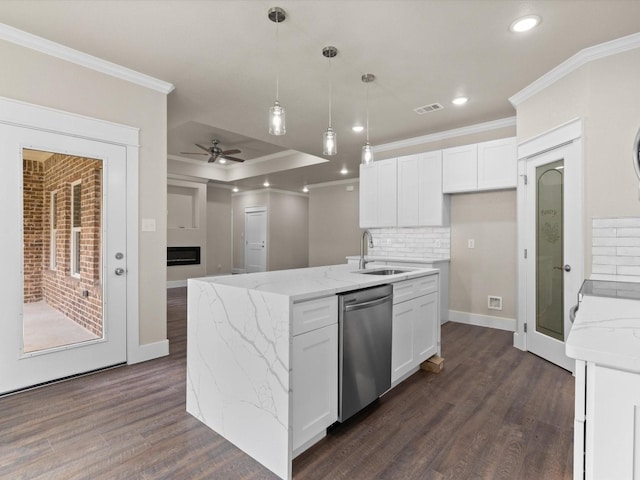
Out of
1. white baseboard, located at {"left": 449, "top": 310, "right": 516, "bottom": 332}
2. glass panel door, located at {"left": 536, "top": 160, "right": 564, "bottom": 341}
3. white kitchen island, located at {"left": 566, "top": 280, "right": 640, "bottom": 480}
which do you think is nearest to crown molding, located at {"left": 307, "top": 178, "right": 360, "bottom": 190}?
white baseboard, located at {"left": 449, "top": 310, "right": 516, "bottom": 332}

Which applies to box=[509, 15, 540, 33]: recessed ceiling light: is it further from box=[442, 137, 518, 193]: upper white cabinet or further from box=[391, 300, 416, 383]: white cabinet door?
box=[391, 300, 416, 383]: white cabinet door

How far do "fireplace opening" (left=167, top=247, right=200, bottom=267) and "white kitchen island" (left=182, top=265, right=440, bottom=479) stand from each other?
6282 millimetres

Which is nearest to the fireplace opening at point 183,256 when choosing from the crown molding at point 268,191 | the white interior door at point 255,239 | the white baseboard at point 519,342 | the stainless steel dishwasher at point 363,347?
the white interior door at point 255,239

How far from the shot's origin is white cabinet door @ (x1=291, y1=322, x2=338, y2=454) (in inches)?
68.1

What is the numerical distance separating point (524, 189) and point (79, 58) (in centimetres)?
439

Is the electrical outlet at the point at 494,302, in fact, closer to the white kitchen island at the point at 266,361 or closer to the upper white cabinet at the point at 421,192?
the upper white cabinet at the point at 421,192

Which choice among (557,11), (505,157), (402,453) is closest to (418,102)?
(505,157)

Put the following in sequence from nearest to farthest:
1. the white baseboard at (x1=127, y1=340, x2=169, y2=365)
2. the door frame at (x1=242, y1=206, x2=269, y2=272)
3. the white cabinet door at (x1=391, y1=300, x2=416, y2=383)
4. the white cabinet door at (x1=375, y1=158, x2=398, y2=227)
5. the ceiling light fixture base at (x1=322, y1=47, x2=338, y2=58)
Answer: the white cabinet door at (x1=391, y1=300, x2=416, y2=383)
the ceiling light fixture base at (x1=322, y1=47, x2=338, y2=58)
the white baseboard at (x1=127, y1=340, x2=169, y2=365)
the white cabinet door at (x1=375, y1=158, x2=398, y2=227)
the door frame at (x1=242, y1=206, x2=269, y2=272)

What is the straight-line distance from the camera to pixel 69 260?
9.59ft

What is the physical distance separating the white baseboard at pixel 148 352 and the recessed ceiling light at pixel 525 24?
405 centimetres

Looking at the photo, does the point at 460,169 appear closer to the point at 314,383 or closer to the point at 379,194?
the point at 379,194

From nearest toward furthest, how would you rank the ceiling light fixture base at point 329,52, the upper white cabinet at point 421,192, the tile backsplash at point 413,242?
the ceiling light fixture base at point 329,52 < the upper white cabinet at point 421,192 < the tile backsplash at point 413,242

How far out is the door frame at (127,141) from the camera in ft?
8.74

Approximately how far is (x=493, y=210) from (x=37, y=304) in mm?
4987
